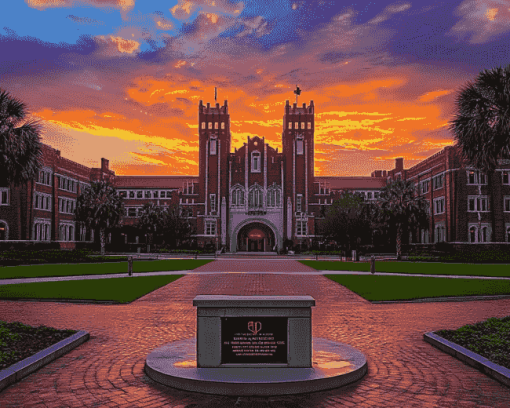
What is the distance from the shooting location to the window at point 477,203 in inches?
2259

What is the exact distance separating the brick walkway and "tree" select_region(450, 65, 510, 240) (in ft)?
23.5

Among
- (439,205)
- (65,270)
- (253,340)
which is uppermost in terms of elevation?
(439,205)

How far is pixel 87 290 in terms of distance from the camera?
705 inches

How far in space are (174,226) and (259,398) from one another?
64449 millimetres

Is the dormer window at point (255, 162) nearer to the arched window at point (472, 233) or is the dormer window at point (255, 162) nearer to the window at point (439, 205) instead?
the window at point (439, 205)

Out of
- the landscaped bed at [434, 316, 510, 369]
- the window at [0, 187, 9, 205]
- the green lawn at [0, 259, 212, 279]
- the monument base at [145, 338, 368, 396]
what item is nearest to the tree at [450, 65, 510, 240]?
the landscaped bed at [434, 316, 510, 369]

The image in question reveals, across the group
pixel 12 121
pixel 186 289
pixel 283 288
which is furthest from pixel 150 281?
pixel 12 121

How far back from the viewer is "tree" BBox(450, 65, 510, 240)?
19734 millimetres

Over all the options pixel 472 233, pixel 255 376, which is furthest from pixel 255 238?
pixel 255 376

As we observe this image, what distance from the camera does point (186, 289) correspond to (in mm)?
19094

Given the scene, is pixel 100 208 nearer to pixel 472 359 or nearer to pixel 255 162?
pixel 255 162

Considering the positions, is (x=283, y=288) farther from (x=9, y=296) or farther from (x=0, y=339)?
(x=0, y=339)

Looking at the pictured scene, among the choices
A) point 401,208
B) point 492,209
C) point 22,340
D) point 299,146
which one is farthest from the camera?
point 299,146

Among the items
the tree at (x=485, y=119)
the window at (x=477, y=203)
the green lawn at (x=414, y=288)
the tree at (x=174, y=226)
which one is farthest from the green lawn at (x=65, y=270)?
→ the window at (x=477, y=203)
